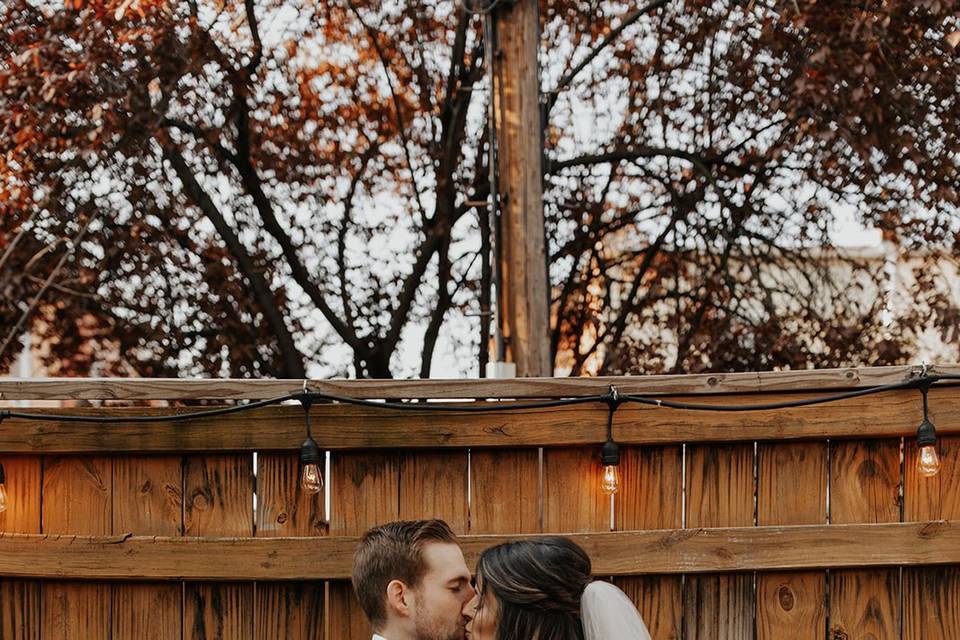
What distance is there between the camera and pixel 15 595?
13.4ft

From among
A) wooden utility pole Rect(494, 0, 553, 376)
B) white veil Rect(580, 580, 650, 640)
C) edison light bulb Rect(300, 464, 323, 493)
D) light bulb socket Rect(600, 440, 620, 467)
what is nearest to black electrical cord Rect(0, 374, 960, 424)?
light bulb socket Rect(600, 440, 620, 467)

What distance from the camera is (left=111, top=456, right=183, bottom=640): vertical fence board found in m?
4.03

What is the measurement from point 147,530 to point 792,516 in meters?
2.22

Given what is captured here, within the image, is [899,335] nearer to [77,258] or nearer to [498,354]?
[498,354]

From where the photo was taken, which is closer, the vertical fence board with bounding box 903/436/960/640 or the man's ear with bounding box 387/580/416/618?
the man's ear with bounding box 387/580/416/618

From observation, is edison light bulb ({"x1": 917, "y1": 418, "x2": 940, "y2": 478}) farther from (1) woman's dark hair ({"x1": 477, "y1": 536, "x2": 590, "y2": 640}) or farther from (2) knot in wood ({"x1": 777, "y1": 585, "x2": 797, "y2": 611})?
(1) woman's dark hair ({"x1": 477, "y1": 536, "x2": 590, "y2": 640})

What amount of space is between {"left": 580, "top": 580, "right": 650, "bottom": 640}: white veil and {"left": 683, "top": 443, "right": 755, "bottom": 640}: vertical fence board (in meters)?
0.51

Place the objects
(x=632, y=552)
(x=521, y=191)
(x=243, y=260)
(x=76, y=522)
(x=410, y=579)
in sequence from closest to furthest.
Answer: (x=410, y=579), (x=632, y=552), (x=76, y=522), (x=521, y=191), (x=243, y=260)

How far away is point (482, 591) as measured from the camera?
3529 mm

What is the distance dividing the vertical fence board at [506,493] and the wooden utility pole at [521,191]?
328 centimetres

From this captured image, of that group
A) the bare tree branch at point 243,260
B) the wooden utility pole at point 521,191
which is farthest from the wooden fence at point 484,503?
the bare tree branch at point 243,260

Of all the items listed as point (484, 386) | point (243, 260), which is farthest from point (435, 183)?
point (484, 386)

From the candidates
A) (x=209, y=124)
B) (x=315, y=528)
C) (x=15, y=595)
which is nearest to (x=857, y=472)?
(x=315, y=528)

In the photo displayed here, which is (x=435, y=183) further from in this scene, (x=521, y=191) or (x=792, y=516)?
(x=792, y=516)
